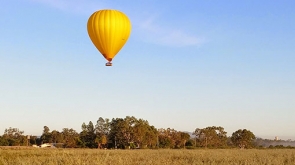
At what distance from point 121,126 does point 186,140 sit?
54.8 feet

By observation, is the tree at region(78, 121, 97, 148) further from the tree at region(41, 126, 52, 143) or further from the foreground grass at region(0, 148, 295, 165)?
the foreground grass at region(0, 148, 295, 165)

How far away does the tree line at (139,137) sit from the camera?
77.2 m

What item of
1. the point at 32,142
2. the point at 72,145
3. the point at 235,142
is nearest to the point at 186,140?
the point at 235,142

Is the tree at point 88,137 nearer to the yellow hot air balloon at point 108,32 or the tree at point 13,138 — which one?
the tree at point 13,138

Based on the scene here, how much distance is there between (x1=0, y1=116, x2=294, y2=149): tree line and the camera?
253 ft

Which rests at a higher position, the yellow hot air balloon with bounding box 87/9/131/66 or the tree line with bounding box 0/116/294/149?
the yellow hot air balloon with bounding box 87/9/131/66

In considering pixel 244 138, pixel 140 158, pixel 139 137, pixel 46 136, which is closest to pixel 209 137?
pixel 244 138

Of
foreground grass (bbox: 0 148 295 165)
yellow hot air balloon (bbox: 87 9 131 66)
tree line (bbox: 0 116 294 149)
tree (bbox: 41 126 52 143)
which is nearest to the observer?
foreground grass (bbox: 0 148 295 165)

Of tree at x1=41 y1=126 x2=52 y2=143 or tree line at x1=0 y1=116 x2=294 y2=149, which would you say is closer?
tree line at x1=0 y1=116 x2=294 y2=149

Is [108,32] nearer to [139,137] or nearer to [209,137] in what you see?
[139,137]

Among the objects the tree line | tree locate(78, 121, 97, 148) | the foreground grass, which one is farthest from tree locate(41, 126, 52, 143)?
the foreground grass

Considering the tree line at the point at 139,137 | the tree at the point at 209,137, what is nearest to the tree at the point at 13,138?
the tree line at the point at 139,137

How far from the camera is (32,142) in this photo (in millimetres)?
104562

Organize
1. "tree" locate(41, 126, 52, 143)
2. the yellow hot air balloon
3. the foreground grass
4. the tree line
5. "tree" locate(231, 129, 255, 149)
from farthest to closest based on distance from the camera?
"tree" locate(41, 126, 52, 143), "tree" locate(231, 129, 255, 149), the tree line, the yellow hot air balloon, the foreground grass
